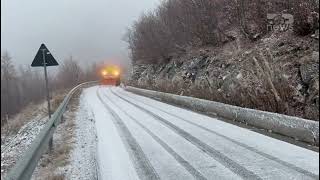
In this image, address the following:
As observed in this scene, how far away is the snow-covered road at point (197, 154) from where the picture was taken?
7.90 m

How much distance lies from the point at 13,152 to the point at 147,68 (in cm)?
3025

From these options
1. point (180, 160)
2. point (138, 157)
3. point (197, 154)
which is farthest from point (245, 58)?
point (180, 160)

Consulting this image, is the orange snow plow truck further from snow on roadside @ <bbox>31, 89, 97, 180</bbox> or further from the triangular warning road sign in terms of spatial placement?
the triangular warning road sign

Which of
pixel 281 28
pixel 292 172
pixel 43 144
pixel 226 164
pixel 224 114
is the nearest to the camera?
pixel 292 172

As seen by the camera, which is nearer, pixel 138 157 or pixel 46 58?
pixel 138 157

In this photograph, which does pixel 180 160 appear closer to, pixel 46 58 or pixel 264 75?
pixel 264 75

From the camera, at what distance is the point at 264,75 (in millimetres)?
12766

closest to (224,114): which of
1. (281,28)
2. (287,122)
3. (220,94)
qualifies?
(220,94)

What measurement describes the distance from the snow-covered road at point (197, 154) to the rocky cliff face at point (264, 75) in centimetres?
134

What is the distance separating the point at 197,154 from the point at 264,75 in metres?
4.15

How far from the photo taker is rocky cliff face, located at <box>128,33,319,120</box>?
1253 cm

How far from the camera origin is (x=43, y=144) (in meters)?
9.50

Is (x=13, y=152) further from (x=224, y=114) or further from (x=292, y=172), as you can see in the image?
(x=292, y=172)

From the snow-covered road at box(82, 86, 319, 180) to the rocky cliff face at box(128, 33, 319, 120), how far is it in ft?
4.40
